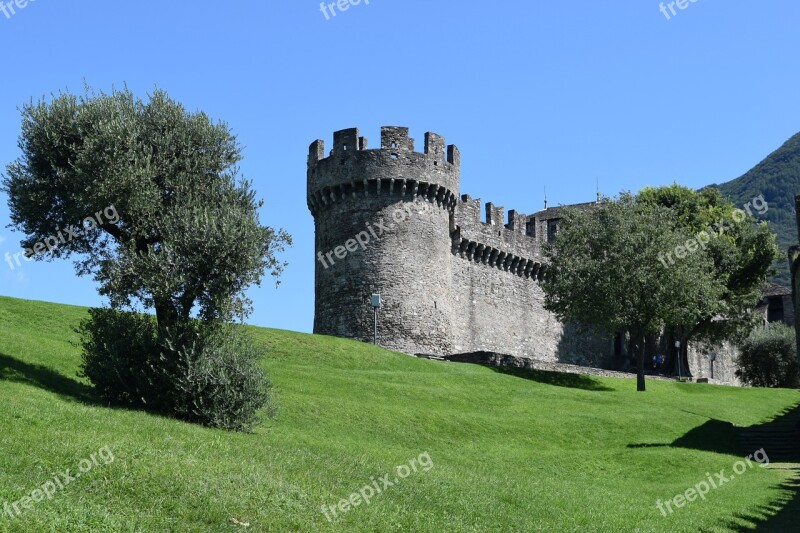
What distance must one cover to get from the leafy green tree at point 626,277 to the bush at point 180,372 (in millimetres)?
29563

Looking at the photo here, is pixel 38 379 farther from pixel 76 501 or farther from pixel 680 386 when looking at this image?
pixel 680 386

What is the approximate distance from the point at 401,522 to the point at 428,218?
3718cm

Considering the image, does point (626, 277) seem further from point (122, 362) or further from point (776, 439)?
point (122, 362)

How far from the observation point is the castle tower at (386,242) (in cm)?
5059

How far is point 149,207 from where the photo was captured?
25.0 m

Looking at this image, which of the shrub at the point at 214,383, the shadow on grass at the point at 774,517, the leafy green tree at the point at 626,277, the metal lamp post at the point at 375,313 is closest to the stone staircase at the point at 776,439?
the shadow on grass at the point at 774,517

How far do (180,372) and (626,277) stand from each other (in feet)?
104

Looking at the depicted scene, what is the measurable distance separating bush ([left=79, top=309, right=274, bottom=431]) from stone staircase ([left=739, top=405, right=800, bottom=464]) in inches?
739

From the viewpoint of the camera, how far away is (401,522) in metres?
16.3

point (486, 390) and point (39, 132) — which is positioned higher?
point (39, 132)

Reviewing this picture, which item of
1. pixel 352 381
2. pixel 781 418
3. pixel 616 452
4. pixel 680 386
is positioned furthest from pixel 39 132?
pixel 680 386

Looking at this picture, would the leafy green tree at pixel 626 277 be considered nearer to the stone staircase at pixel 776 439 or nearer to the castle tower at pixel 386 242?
the castle tower at pixel 386 242

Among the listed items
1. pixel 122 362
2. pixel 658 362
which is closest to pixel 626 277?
pixel 658 362

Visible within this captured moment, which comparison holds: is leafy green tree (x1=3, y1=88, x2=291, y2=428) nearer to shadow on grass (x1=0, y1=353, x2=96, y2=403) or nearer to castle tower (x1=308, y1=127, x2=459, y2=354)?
shadow on grass (x1=0, y1=353, x2=96, y2=403)
